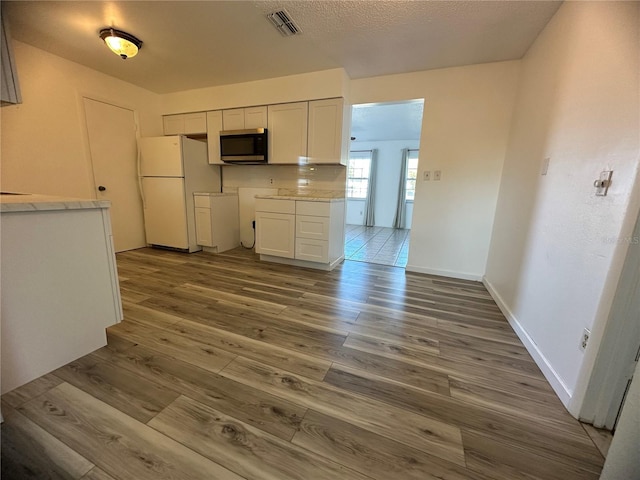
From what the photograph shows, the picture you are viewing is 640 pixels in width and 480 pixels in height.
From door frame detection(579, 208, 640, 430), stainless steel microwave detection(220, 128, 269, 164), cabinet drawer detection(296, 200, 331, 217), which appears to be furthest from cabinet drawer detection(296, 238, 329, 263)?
door frame detection(579, 208, 640, 430)

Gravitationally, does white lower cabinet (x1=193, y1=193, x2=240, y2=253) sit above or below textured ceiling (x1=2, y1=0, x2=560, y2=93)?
below

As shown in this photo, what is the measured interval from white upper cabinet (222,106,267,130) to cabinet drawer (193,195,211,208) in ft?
3.39

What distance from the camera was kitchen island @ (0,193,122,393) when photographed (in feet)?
3.61

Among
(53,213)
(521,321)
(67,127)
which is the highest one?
(67,127)

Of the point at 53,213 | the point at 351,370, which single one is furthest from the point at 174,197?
the point at 351,370

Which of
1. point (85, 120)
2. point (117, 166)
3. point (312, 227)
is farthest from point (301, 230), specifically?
point (85, 120)

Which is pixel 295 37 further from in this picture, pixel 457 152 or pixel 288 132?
pixel 457 152

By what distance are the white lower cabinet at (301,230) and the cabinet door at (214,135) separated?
3.81 feet

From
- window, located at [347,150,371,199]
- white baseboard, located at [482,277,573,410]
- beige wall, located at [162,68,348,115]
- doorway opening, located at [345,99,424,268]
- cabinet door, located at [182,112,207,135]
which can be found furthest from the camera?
window, located at [347,150,371,199]

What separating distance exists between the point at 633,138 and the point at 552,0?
55.9 inches

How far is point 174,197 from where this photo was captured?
3438 millimetres

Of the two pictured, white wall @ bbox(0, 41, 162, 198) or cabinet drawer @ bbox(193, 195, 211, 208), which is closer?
white wall @ bbox(0, 41, 162, 198)

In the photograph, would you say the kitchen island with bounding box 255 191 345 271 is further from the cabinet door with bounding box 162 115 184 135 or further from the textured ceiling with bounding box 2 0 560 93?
the cabinet door with bounding box 162 115 184 135

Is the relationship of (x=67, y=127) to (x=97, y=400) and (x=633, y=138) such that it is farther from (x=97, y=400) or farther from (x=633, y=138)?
(x=633, y=138)
